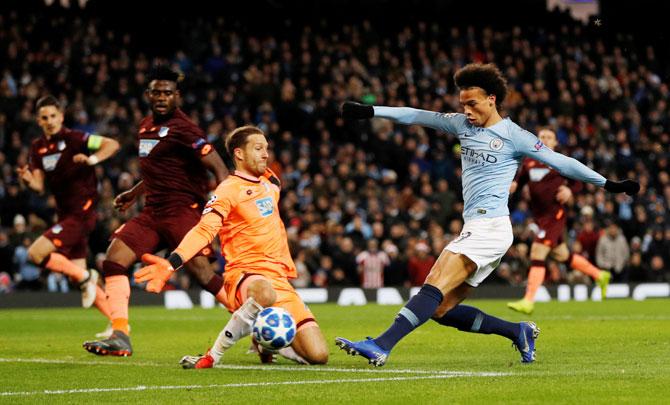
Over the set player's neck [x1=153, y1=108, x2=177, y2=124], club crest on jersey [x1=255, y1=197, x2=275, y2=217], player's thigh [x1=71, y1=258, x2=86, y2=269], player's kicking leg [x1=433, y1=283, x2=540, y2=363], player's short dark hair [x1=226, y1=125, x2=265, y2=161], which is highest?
player's neck [x1=153, y1=108, x2=177, y2=124]

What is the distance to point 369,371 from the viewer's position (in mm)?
9023

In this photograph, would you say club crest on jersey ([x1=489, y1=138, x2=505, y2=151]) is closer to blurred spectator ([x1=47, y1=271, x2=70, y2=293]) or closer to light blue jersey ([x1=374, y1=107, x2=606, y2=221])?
light blue jersey ([x1=374, y1=107, x2=606, y2=221])

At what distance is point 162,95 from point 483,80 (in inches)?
137

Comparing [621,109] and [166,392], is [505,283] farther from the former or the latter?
[166,392]

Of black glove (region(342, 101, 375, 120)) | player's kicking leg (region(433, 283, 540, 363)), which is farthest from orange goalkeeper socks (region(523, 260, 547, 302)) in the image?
black glove (region(342, 101, 375, 120))

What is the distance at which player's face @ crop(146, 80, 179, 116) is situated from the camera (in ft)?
37.9

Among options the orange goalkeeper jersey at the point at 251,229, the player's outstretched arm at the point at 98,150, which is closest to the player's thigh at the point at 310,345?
the orange goalkeeper jersey at the point at 251,229

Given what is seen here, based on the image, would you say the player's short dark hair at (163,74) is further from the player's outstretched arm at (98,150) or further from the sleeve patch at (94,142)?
the sleeve patch at (94,142)

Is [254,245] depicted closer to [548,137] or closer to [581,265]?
[548,137]

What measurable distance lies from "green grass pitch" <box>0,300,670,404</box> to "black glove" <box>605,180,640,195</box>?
50.1 inches

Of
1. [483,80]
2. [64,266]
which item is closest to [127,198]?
[64,266]

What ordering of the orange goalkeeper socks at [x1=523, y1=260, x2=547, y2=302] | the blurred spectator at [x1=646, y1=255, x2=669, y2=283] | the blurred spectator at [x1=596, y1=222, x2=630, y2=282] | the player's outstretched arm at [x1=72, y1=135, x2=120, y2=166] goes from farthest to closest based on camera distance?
the blurred spectator at [x1=646, y1=255, x2=669, y2=283]
the blurred spectator at [x1=596, y1=222, x2=630, y2=282]
the orange goalkeeper socks at [x1=523, y1=260, x2=547, y2=302]
the player's outstretched arm at [x1=72, y1=135, x2=120, y2=166]

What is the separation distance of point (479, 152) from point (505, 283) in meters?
17.2

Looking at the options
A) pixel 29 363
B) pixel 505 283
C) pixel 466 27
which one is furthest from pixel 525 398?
pixel 466 27
